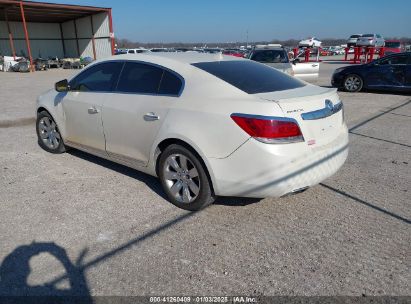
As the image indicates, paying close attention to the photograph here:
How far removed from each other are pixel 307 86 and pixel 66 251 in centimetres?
298

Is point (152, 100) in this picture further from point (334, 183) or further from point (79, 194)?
point (334, 183)

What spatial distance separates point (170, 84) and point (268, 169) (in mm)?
1437

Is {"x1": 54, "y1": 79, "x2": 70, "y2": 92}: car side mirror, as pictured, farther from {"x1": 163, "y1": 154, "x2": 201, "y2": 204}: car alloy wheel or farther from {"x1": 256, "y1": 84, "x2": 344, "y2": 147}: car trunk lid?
{"x1": 256, "y1": 84, "x2": 344, "y2": 147}: car trunk lid

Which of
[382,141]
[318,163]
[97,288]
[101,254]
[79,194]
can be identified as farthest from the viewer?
[382,141]

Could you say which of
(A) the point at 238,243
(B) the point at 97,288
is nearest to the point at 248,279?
(A) the point at 238,243

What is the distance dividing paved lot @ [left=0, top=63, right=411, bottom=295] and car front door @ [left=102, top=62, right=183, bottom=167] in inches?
19.2

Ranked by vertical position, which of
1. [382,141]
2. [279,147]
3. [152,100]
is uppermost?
[152,100]

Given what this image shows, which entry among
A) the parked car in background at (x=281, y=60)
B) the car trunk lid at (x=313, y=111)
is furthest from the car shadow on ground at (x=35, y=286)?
the parked car in background at (x=281, y=60)

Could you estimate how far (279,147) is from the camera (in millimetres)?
3025

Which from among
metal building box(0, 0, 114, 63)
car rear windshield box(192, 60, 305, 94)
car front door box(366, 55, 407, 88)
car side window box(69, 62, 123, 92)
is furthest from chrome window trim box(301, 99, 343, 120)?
metal building box(0, 0, 114, 63)

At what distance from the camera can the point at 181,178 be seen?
3658 mm

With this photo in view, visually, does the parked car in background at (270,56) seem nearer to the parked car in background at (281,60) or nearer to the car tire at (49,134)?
the parked car in background at (281,60)

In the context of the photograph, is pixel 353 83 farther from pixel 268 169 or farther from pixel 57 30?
pixel 57 30

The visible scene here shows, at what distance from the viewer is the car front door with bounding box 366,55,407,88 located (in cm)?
1135
